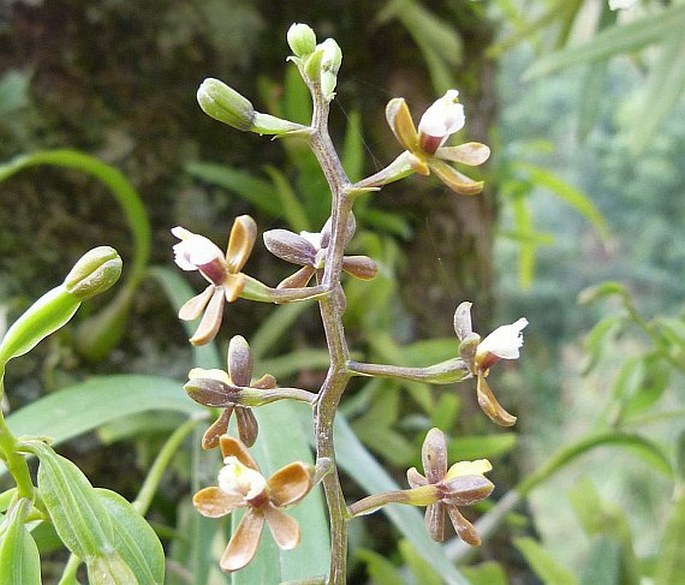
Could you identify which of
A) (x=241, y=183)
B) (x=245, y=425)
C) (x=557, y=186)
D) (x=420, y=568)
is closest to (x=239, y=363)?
(x=245, y=425)

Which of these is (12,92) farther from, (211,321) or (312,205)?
(211,321)

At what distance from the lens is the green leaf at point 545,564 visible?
2.32 feet

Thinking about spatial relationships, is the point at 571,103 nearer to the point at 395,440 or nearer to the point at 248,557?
the point at 395,440

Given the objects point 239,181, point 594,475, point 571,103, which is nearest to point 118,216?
point 239,181

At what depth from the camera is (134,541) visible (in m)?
0.30

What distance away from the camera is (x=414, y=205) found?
973mm

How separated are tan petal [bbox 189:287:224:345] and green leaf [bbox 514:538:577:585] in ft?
1.78

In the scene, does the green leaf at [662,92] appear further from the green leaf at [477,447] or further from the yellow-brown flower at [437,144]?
the yellow-brown flower at [437,144]

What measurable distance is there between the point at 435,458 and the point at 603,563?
462mm

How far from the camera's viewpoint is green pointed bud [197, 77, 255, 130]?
291mm

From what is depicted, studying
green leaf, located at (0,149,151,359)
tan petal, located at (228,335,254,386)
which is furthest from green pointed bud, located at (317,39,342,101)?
green leaf, located at (0,149,151,359)

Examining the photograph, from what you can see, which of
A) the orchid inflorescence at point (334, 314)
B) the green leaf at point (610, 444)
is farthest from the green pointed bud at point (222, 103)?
the green leaf at point (610, 444)

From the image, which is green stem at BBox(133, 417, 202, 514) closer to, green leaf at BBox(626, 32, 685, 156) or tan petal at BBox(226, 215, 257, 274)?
tan petal at BBox(226, 215, 257, 274)

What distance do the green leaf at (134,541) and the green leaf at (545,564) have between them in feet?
1.58
